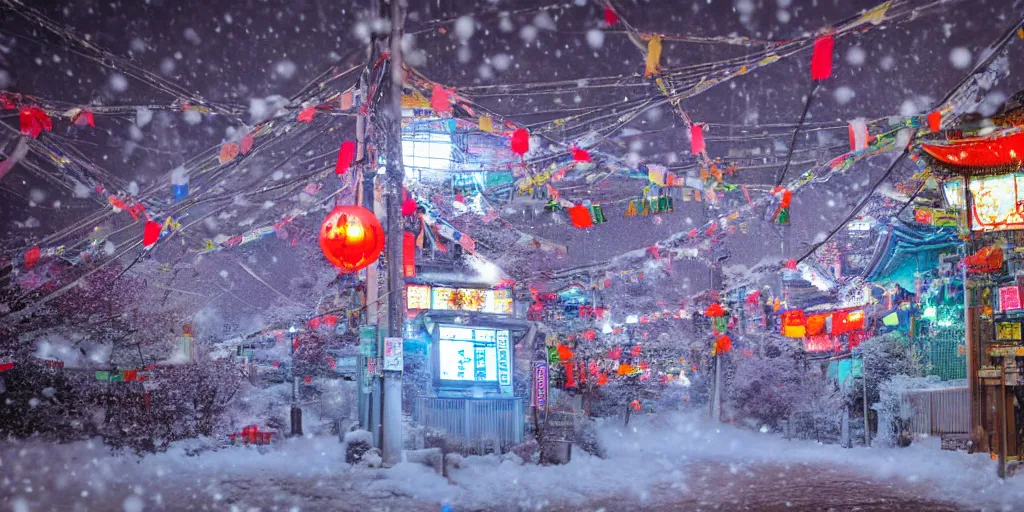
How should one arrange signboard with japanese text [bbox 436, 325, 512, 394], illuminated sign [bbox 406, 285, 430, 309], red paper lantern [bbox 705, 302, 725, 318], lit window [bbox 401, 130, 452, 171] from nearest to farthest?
signboard with japanese text [bbox 436, 325, 512, 394]
illuminated sign [bbox 406, 285, 430, 309]
lit window [bbox 401, 130, 452, 171]
red paper lantern [bbox 705, 302, 725, 318]

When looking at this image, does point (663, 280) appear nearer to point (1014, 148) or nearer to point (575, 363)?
point (575, 363)

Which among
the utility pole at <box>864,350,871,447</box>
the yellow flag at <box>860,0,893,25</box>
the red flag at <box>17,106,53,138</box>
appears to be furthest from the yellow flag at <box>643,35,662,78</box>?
the utility pole at <box>864,350,871,447</box>

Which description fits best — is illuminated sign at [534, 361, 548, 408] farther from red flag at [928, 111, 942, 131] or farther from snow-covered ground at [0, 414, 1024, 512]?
red flag at [928, 111, 942, 131]

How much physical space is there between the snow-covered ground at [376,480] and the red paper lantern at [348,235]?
3.42 m

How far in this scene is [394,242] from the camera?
12531 mm

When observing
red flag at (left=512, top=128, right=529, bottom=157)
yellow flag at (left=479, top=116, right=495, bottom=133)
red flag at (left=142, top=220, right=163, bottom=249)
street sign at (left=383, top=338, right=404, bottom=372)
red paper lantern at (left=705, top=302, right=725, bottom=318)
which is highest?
yellow flag at (left=479, top=116, right=495, bottom=133)

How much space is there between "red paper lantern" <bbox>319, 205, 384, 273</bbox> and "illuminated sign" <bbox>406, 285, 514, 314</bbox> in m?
11.4

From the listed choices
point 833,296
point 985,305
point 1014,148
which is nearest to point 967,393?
point 985,305

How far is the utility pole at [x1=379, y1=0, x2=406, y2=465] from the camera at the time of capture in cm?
1210

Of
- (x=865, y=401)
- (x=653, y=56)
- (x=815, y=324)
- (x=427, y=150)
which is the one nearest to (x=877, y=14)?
(x=653, y=56)

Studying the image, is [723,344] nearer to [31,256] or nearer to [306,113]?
[306,113]

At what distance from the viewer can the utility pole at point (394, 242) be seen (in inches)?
476

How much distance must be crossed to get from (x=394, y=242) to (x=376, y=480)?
12.9 ft

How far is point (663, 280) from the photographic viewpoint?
3450 centimetres
